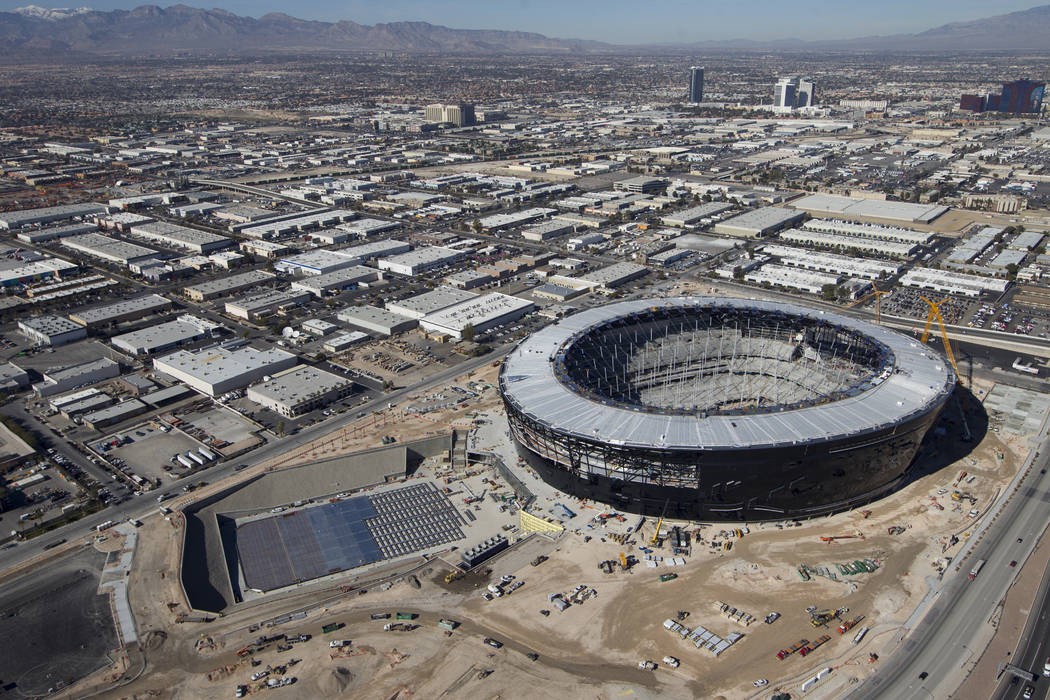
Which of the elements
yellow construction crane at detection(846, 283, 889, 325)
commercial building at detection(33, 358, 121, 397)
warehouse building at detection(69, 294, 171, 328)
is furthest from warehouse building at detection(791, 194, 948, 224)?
commercial building at detection(33, 358, 121, 397)

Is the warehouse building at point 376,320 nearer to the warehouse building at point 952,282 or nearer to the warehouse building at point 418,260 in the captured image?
the warehouse building at point 418,260

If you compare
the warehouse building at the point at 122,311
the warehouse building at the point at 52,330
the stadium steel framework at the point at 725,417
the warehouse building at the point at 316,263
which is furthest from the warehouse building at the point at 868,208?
the warehouse building at the point at 52,330

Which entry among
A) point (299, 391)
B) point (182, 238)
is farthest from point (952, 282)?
point (182, 238)

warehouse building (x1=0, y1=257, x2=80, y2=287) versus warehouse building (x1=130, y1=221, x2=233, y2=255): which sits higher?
warehouse building (x1=130, y1=221, x2=233, y2=255)

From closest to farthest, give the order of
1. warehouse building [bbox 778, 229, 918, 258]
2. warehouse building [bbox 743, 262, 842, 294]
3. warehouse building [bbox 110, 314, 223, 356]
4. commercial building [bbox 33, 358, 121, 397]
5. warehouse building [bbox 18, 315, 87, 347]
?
commercial building [bbox 33, 358, 121, 397] → warehouse building [bbox 110, 314, 223, 356] → warehouse building [bbox 18, 315, 87, 347] → warehouse building [bbox 743, 262, 842, 294] → warehouse building [bbox 778, 229, 918, 258]

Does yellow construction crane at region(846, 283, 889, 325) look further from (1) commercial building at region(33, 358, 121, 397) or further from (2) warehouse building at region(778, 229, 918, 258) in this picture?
(1) commercial building at region(33, 358, 121, 397)

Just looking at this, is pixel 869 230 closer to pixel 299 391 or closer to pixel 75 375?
pixel 299 391

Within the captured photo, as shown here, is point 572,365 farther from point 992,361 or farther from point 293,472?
point 992,361
